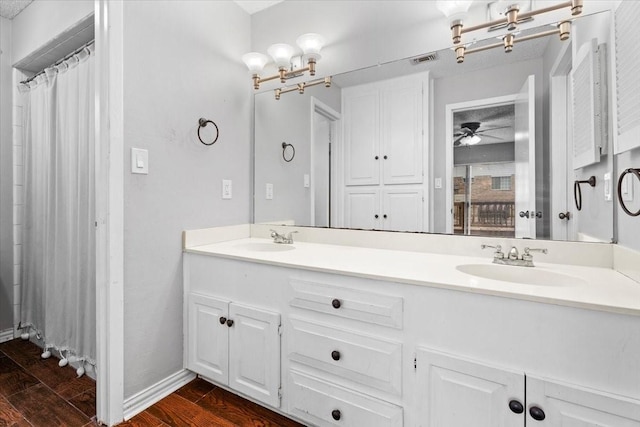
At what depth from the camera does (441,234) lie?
5.06 feet

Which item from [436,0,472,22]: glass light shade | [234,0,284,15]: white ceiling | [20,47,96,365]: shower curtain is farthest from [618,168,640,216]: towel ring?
[20,47,96,365]: shower curtain

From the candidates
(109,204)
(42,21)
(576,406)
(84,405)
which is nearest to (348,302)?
(576,406)

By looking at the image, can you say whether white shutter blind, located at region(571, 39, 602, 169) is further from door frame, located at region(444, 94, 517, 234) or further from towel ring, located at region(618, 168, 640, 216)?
door frame, located at region(444, 94, 517, 234)

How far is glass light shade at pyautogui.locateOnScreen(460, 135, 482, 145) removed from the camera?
149cm

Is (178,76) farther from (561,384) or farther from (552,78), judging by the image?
Answer: (561,384)

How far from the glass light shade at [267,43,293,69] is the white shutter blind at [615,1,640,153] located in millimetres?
1504

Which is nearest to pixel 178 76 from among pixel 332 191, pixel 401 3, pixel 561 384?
pixel 332 191

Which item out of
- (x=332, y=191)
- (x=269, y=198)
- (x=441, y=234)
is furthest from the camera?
(x=269, y=198)

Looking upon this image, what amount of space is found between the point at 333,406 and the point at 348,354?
9.3 inches

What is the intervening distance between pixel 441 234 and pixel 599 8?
1097mm

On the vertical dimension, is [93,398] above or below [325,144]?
below

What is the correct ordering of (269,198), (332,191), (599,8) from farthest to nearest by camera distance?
(269,198) → (332,191) → (599,8)

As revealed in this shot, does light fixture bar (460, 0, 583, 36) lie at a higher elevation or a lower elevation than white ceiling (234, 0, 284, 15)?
lower

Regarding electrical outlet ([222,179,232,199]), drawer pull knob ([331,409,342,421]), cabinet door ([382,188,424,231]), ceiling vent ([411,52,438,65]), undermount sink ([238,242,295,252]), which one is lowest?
drawer pull knob ([331,409,342,421])
